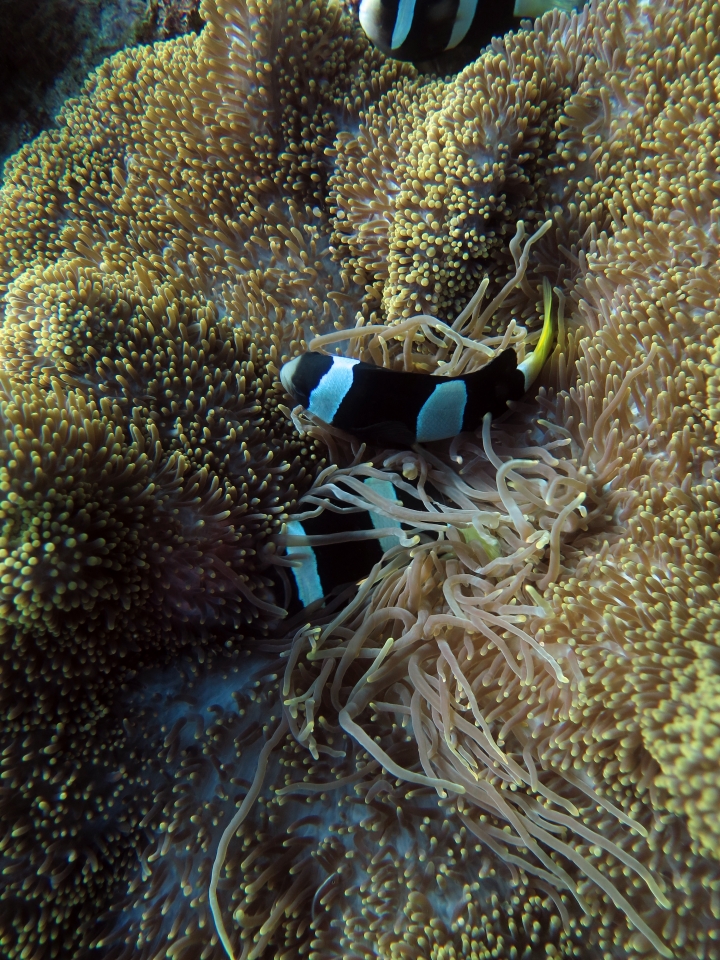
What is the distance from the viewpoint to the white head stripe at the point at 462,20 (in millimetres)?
1138

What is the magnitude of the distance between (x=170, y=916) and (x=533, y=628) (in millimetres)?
639

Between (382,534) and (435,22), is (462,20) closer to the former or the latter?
(435,22)

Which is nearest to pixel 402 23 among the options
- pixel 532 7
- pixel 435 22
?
pixel 435 22

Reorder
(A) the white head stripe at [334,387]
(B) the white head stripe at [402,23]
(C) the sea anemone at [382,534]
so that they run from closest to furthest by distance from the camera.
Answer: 1. (C) the sea anemone at [382,534]
2. (A) the white head stripe at [334,387]
3. (B) the white head stripe at [402,23]

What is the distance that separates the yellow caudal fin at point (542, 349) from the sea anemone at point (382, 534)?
0.08 ft

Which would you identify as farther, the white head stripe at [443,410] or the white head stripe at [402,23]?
the white head stripe at [402,23]

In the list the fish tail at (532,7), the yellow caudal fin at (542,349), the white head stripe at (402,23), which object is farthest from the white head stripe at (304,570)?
the fish tail at (532,7)

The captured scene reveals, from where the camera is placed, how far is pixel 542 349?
97 centimetres

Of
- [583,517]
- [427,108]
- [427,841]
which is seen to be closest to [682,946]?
[427,841]

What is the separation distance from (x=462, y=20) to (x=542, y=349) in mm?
713

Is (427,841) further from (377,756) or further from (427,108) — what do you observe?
(427,108)

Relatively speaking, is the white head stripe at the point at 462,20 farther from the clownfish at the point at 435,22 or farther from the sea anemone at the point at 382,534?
the sea anemone at the point at 382,534

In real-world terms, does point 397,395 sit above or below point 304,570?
above

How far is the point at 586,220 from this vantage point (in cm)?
97
